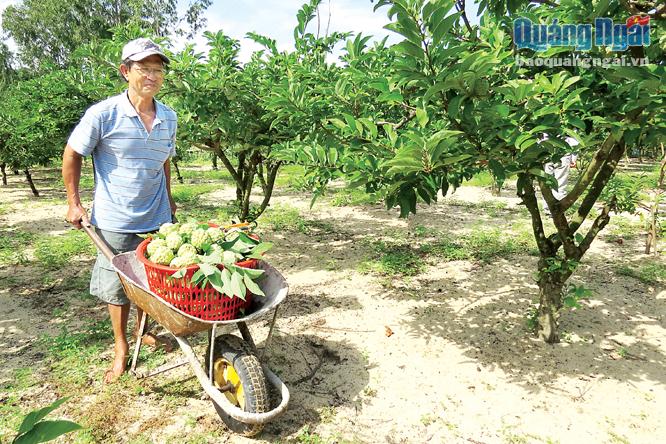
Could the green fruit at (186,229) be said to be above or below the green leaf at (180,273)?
above

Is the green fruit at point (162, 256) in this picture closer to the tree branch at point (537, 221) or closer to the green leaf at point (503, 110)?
the green leaf at point (503, 110)

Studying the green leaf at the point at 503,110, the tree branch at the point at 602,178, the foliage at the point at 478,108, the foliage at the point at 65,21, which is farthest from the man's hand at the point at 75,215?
the foliage at the point at 65,21

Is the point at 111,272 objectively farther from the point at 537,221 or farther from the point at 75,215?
the point at 537,221

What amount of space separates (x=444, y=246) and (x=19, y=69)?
42631 millimetres

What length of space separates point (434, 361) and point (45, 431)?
9.49ft

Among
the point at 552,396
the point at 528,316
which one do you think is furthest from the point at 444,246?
the point at 552,396

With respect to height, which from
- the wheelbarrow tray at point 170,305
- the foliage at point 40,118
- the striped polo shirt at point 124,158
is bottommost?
the wheelbarrow tray at point 170,305

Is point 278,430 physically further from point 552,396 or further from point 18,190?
point 18,190

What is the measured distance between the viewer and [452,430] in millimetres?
2533

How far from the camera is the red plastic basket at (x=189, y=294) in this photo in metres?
2.21

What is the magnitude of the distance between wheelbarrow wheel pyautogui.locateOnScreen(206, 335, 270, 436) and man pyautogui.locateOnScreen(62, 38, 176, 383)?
2.95 feet

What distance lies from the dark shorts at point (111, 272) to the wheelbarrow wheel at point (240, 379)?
2.86 feet

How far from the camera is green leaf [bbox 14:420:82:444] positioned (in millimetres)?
809

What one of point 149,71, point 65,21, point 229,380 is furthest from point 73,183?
point 65,21
